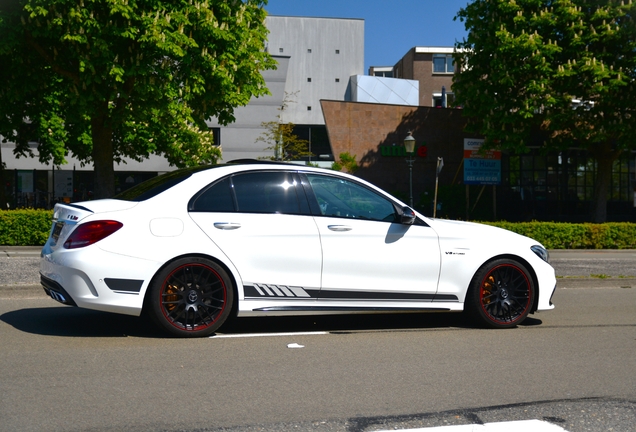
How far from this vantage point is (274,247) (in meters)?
6.71

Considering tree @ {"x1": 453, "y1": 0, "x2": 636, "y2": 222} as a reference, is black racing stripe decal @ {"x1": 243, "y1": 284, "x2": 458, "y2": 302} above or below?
below

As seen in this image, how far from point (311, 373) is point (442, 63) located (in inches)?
2415

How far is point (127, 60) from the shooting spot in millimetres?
19438

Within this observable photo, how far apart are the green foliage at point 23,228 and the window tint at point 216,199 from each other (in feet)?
45.5

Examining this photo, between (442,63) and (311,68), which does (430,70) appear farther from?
(311,68)

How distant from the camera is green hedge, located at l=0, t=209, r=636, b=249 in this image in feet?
63.7

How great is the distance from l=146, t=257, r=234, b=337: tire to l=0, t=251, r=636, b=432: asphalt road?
Answer: 0.16 meters

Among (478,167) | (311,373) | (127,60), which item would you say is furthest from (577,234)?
(311,373)

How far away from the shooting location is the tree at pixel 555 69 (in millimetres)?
28250

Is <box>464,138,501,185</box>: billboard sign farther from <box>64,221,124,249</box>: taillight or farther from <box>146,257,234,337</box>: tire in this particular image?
<box>64,221,124,249</box>: taillight

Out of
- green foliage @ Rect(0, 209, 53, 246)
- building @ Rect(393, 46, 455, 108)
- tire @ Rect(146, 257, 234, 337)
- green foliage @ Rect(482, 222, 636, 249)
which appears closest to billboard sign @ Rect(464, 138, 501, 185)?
green foliage @ Rect(482, 222, 636, 249)

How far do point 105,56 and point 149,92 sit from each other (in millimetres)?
1665

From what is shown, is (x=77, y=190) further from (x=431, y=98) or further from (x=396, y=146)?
(x=431, y=98)

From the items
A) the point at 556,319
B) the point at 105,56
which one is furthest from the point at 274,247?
the point at 105,56
